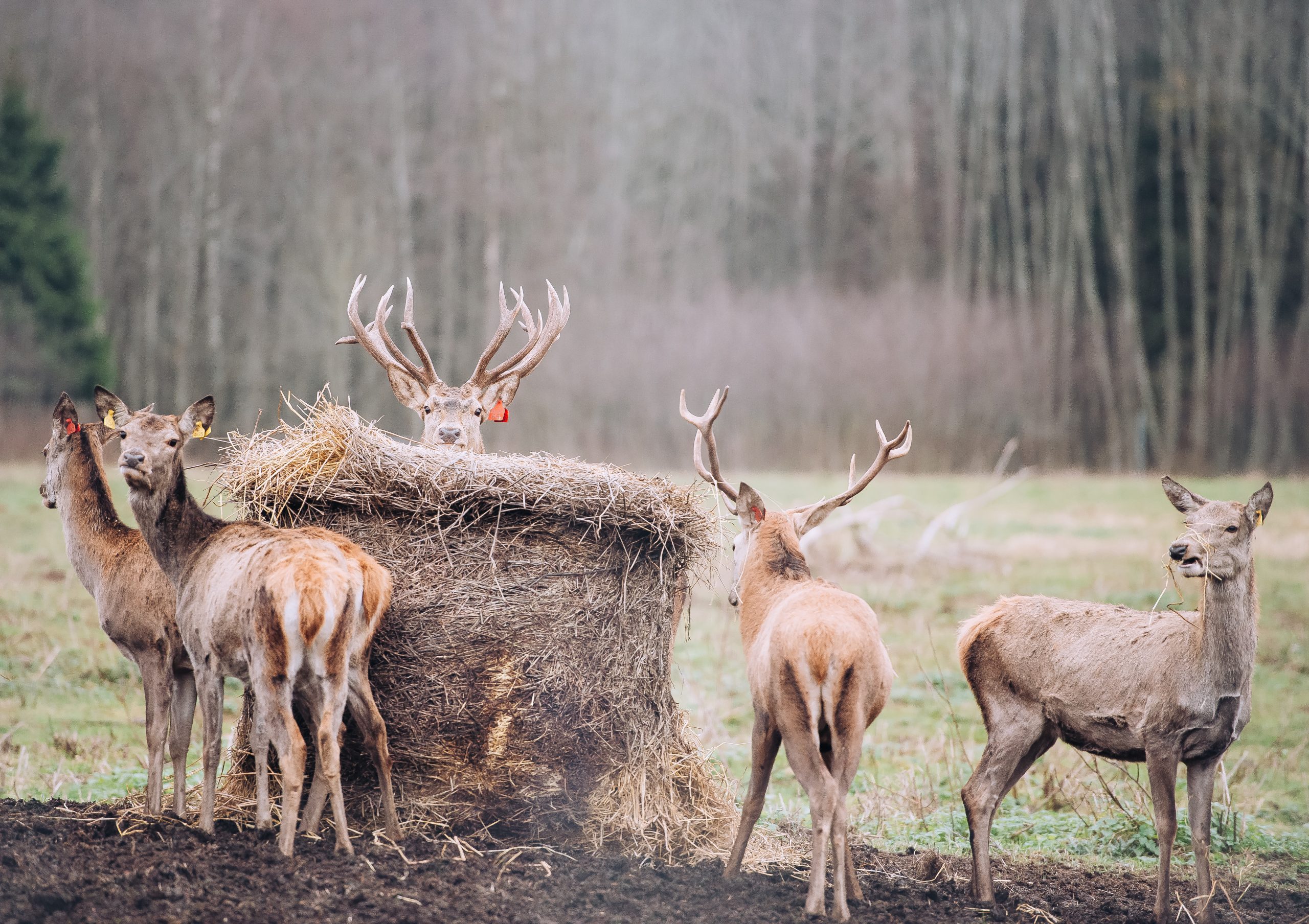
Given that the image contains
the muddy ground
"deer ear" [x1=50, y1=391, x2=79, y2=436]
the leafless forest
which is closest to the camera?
the muddy ground

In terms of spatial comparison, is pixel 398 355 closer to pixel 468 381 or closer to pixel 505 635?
pixel 468 381

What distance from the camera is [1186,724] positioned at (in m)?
5.50

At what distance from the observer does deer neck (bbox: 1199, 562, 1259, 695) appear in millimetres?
5441

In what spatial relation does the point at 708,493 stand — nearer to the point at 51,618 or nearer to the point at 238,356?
the point at 51,618

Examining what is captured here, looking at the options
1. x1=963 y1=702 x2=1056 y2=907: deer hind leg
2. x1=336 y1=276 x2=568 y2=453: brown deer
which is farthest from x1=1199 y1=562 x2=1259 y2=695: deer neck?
x1=336 y1=276 x2=568 y2=453: brown deer

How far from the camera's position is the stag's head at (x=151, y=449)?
5.66 m

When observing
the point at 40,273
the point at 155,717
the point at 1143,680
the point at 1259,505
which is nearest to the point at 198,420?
the point at 155,717

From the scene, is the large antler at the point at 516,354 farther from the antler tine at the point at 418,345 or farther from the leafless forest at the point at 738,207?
the leafless forest at the point at 738,207

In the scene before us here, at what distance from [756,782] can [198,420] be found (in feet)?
10.8

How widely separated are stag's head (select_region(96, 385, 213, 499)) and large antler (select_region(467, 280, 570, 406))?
286 cm

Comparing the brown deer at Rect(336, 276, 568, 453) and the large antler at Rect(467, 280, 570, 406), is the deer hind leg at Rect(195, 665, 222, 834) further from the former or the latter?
the large antler at Rect(467, 280, 570, 406)

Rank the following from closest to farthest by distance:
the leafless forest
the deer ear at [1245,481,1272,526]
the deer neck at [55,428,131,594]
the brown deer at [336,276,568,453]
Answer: the deer ear at [1245,481,1272,526] → the deer neck at [55,428,131,594] → the brown deer at [336,276,568,453] → the leafless forest

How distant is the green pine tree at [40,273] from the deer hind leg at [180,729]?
58.6 feet

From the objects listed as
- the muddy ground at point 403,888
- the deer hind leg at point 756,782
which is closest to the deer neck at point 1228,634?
the muddy ground at point 403,888
